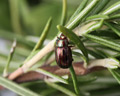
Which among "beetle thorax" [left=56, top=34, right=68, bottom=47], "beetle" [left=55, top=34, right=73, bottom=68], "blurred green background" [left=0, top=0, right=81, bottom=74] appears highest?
"beetle thorax" [left=56, top=34, right=68, bottom=47]

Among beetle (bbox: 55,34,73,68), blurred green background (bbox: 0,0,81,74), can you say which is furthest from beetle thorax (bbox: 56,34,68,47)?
blurred green background (bbox: 0,0,81,74)

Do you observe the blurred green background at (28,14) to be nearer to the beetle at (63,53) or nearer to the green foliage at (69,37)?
the green foliage at (69,37)

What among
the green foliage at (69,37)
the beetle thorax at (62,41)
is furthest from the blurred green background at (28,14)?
the beetle thorax at (62,41)

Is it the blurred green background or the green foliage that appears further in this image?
the blurred green background

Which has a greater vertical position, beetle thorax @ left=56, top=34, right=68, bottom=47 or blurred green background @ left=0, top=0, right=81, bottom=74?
beetle thorax @ left=56, top=34, right=68, bottom=47

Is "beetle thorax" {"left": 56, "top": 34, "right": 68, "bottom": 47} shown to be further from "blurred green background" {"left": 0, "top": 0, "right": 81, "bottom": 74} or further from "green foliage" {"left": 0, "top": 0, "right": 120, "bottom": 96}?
"blurred green background" {"left": 0, "top": 0, "right": 81, "bottom": 74}

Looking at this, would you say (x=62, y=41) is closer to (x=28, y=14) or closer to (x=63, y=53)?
(x=63, y=53)

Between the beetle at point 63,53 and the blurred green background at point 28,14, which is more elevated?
the beetle at point 63,53

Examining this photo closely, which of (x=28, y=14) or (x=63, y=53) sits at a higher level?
(x=63, y=53)

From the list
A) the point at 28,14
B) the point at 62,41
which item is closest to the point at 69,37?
the point at 62,41
